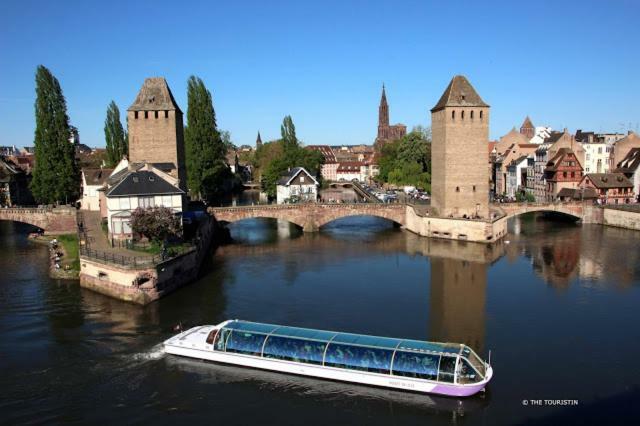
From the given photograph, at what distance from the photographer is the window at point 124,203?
1447 inches

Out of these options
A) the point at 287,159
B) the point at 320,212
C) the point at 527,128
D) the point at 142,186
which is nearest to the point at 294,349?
the point at 142,186

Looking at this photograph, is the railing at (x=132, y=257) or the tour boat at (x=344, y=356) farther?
the railing at (x=132, y=257)

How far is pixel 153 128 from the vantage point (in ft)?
159

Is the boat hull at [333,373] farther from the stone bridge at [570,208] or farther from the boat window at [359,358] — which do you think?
the stone bridge at [570,208]

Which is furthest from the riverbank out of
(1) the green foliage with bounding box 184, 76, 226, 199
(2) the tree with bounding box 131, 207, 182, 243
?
(1) the green foliage with bounding box 184, 76, 226, 199

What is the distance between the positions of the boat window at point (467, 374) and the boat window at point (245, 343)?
7474 mm

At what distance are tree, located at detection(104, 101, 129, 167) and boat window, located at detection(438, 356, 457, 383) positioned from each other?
58.9m

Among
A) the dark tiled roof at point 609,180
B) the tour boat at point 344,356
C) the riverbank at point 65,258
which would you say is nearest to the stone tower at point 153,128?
the riverbank at point 65,258

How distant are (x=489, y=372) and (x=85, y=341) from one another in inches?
667

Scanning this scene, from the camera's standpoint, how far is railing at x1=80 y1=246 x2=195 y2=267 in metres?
30.0

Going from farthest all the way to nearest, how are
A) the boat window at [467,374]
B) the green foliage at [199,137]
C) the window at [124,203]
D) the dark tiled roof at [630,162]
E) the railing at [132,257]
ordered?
the dark tiled roof at [630,162]
the green foliage at [199,137]
the window at [124,203]
the railing at [132,257]
the boat window at [467,374]

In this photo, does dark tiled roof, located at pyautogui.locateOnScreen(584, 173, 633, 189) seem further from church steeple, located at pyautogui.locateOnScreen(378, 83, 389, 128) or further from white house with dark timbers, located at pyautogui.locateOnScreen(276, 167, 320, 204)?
church steeple, located at pyautogui.locateOnScreen(378, 83, 389, 128)

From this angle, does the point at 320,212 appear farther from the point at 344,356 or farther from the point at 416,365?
the point at 416,365

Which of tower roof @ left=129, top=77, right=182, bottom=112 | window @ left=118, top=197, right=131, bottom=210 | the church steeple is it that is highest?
the church steeple
